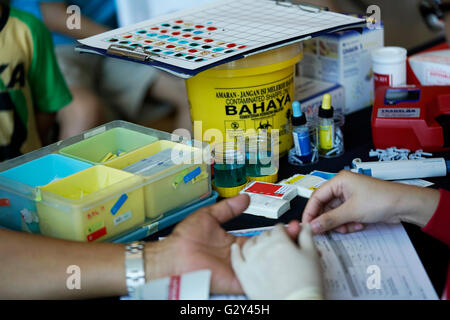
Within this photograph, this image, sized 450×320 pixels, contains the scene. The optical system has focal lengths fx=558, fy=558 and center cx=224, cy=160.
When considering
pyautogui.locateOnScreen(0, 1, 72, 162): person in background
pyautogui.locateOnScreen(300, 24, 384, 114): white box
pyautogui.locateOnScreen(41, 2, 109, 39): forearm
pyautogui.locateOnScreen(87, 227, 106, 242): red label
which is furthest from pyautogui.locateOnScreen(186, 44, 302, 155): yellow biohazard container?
pyautogui.locateOnScreen(41, 2, 109, 39): forearm

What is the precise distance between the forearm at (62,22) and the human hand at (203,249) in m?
1.74

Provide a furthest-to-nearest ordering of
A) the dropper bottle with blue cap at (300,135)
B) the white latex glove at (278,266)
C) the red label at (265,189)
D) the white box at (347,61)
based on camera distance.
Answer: the white box at (347,61) → the dropper bottle with blue cap at (300,135) → the red label at (265,189) → the white latex glove at (278,266)

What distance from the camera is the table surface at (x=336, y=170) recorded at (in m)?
0.92

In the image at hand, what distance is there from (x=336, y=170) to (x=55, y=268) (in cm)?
62

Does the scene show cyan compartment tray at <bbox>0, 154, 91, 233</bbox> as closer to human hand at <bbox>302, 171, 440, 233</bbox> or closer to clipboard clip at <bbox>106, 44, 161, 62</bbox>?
clipboard clip at <bbox>106, 44, 161, 62</bbox>

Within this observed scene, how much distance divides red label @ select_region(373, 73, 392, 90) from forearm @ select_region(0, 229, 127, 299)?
866 mm

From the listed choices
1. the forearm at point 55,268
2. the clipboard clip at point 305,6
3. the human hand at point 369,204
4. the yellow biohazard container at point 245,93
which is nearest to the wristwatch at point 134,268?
the forearm at point 55,268

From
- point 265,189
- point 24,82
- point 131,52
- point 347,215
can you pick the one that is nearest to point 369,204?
point 347,215

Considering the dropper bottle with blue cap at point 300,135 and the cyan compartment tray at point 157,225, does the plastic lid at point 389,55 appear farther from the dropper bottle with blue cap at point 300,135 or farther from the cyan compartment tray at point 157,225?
the cyan compartment tray at point 157,225

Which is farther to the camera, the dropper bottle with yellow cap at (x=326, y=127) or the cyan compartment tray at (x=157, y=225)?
the dropper bottle with yellow cap at (x=326, y=127)

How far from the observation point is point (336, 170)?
1.20m

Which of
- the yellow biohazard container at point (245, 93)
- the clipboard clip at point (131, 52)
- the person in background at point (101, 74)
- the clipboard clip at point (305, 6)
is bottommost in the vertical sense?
the person in background at point (101, 74)

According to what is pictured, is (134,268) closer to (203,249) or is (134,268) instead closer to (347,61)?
(203,249)

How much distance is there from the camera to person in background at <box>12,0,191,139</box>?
2.37 metres
